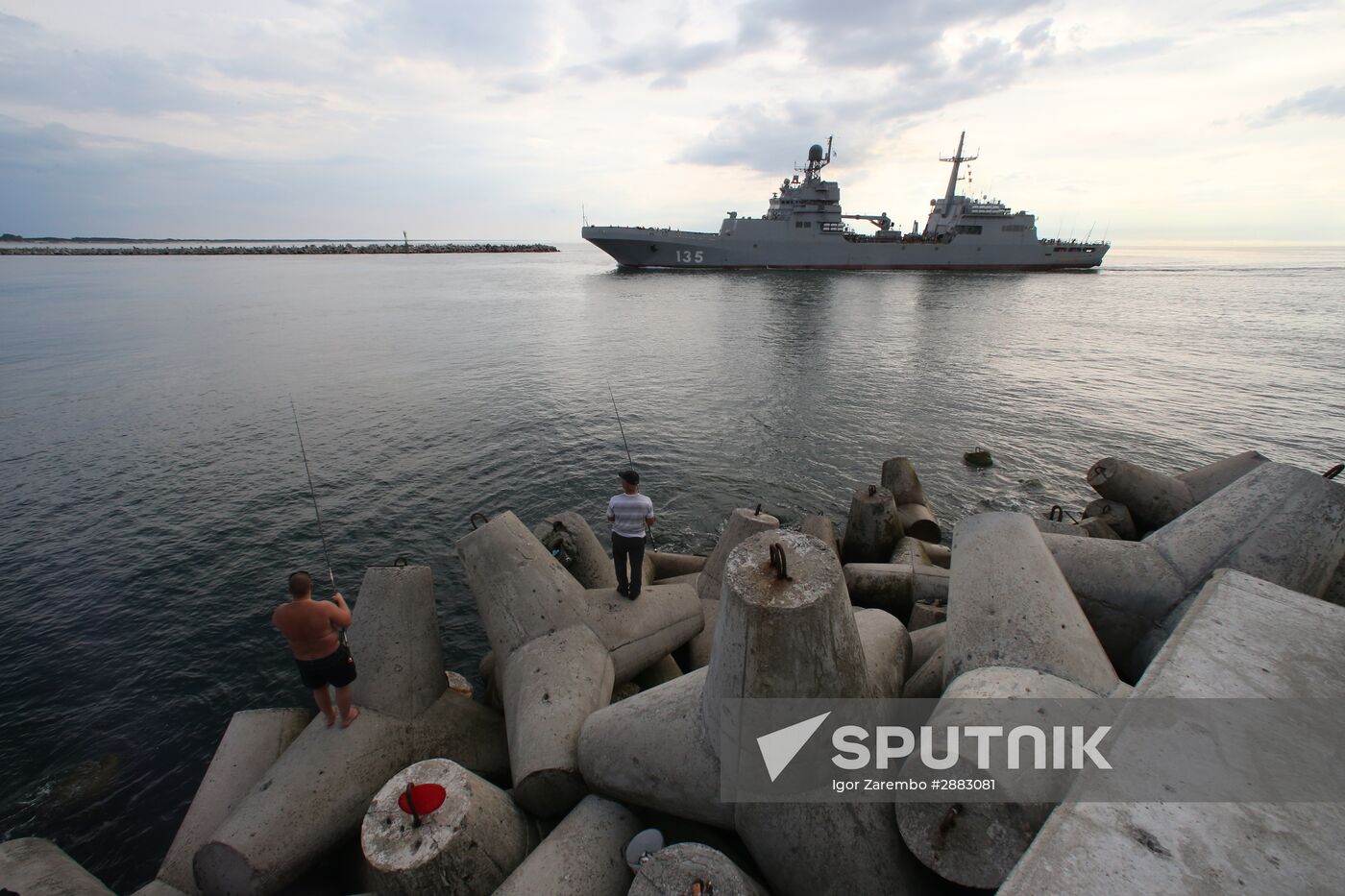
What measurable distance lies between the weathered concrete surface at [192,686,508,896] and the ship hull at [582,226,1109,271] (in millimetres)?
69821

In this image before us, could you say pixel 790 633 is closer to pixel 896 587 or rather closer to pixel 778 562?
pixel 778 562

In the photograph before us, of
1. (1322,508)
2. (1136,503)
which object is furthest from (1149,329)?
(1322,508)

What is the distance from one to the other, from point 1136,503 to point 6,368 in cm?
3585

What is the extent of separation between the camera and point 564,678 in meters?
5.00

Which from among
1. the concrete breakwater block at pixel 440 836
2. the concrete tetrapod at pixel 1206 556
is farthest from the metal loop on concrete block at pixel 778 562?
the concrete tetrapod at pixel 1206 556

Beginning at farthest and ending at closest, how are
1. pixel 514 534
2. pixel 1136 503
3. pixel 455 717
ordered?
pixel 1136 503
pixel 514 534
pixel 455 717

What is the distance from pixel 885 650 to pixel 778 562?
2.12 m

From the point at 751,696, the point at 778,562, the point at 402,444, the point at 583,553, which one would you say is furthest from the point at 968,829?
the point at 402,444

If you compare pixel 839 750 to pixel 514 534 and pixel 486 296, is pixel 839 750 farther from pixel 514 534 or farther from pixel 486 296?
pixel 486 296

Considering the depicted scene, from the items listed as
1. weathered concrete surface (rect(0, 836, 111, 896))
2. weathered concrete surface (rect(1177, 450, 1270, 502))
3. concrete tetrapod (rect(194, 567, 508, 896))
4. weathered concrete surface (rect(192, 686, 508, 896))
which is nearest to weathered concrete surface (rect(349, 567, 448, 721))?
concrete tetrapod (rect(194, 567, 508, 896))

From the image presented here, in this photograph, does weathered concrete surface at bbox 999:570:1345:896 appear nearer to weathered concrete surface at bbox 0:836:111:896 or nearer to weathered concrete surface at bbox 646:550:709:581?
weathered concrete surface at bbox 0:836:111:896

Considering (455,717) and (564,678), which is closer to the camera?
(564,678)

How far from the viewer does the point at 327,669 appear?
4949 mm

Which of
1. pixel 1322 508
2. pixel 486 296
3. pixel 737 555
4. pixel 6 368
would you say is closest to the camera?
pixel 737 555
